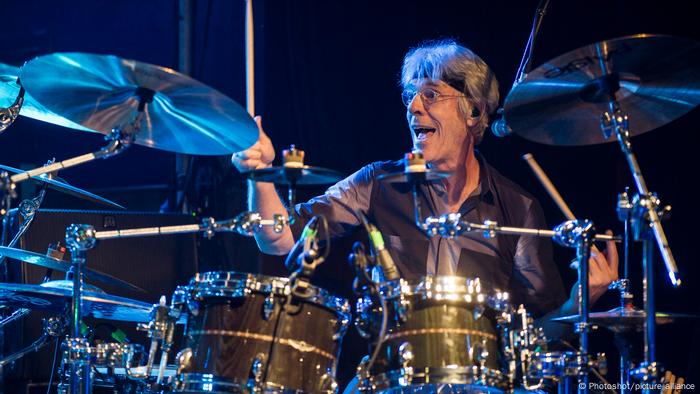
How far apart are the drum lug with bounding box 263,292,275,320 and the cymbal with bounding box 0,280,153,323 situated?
63 cm

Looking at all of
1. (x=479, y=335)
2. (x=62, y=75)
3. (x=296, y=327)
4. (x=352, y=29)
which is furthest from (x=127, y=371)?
(x=352, y=29)

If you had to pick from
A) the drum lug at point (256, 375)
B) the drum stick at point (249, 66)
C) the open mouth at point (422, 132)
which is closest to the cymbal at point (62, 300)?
the drum lug at point (256, 375)

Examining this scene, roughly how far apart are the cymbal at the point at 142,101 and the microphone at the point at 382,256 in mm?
505

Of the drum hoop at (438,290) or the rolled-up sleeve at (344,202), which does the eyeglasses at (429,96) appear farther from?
the drum hoop at (438,290)

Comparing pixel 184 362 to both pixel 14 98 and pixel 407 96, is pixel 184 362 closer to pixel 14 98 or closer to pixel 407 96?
pixel 14 98

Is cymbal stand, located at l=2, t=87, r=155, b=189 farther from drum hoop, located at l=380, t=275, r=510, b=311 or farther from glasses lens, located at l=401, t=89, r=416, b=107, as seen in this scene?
glasses lens, located at l=401, t=89, r=416, b=107

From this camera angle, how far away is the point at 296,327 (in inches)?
99.5

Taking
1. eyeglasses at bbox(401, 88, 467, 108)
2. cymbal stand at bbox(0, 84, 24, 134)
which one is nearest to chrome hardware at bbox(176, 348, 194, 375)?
cymbal stand at bbox(0, 84, 24, 134)

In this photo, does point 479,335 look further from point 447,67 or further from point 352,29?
point 352,29

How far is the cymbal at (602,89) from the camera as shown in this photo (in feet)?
8.10

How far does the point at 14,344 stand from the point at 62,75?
5.83ft

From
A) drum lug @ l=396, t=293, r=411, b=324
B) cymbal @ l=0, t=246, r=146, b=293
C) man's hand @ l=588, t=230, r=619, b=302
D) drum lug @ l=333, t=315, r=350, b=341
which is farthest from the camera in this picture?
man's hand @ l=588, t=230, r=619, b=302

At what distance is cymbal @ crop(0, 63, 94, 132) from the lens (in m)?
2.73

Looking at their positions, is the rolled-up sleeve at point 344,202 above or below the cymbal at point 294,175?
above
